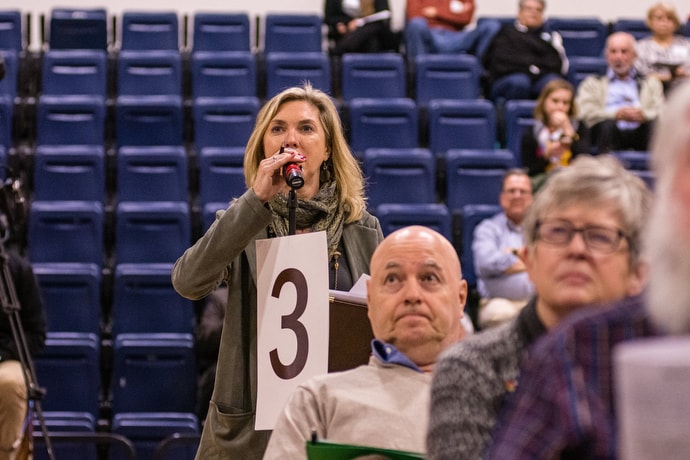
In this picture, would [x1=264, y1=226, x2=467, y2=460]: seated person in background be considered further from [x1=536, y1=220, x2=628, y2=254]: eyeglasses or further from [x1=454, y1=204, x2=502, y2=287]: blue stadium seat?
[x1=454, y1=204, x2=502, y2=287]: blue stadium seat

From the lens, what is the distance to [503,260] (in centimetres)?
573

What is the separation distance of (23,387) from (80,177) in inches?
84.2

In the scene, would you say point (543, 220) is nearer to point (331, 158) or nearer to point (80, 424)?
point (331, 158)

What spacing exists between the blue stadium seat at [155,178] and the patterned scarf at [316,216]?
12.5ft

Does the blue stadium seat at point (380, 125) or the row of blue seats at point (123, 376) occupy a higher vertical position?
the blue stadium seat at point (380, 125)

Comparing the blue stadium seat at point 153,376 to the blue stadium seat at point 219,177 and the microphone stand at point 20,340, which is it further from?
the blue stadium seat at point 219,177

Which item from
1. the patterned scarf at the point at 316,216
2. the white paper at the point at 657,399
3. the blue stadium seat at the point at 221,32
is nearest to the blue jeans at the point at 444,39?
the blue stadium seat at the point at 221,32

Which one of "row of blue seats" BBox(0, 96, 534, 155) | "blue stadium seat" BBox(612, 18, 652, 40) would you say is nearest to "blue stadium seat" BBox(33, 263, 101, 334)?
"row of blue seats" BBox(0, 96, 534, 155)

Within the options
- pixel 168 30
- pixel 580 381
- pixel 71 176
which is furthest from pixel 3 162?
pixel 580 381

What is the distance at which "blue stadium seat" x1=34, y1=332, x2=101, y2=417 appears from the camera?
209 inches

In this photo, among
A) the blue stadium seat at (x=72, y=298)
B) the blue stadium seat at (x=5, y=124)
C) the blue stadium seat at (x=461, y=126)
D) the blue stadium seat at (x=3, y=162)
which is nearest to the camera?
the blue stadium seat at (x=72, y=298)

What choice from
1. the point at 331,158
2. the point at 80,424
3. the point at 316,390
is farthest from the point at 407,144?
the point at 316,390

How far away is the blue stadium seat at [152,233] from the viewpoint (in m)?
5.98

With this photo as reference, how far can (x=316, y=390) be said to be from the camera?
215 centimetres
